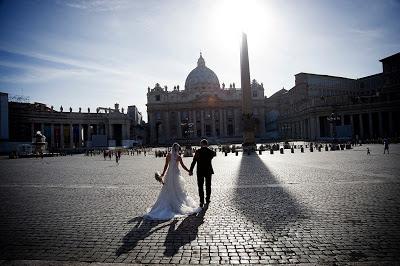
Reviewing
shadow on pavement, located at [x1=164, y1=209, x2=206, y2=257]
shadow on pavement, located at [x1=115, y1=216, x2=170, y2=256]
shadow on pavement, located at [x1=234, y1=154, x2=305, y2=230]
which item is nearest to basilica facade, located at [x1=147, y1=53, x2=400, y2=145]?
shadow on pavement, located at [x1=234, y1=154, x2=305, y2=230]

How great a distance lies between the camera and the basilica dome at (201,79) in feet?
348

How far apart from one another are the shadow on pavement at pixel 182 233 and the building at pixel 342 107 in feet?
141

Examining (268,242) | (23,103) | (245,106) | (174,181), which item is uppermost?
(23,103)

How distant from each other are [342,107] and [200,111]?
4487 centimetres

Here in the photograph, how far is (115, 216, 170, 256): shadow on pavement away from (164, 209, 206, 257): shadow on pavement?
36 cm

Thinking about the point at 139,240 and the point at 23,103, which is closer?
the point at 139,240

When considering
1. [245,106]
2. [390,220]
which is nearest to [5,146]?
[245,106]

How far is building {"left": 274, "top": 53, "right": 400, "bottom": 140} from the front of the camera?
60.8 meters

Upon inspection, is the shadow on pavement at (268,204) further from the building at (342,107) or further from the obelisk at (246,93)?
the building at (342,107)

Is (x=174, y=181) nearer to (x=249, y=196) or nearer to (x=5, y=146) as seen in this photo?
(x=249, y=196)

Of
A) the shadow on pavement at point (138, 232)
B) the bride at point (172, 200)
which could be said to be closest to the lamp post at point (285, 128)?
the bride at point (172, 200)

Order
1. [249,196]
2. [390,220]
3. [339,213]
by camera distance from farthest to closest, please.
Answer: [249,196] → [339,213] → [390,220]

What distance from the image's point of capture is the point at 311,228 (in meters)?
5.78

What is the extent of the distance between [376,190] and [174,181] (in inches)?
237
